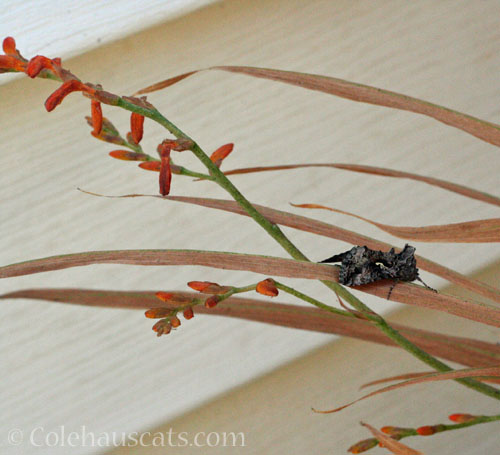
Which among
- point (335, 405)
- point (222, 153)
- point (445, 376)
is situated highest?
point (222, 153)

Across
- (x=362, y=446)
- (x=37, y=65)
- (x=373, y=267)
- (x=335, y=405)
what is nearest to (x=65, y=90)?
(x=37, y=65)

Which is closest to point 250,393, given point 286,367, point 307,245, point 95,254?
point 286,367

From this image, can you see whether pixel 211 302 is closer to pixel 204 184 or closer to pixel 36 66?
pixel 36 66

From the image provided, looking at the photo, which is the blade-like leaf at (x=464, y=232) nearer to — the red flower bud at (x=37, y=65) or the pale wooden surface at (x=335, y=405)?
the red flower bud at (x=37, y=65)

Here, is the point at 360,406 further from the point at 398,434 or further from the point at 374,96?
the point at 374,96

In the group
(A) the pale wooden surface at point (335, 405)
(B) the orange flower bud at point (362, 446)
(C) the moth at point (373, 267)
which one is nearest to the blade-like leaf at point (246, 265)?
(C) the moth at point (373, 267)

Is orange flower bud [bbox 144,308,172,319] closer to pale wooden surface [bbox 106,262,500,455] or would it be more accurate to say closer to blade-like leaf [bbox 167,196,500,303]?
blade-like leaf [bbox 167,196,500,303]
